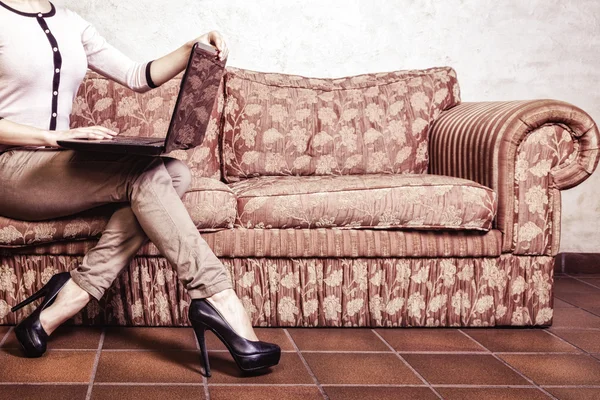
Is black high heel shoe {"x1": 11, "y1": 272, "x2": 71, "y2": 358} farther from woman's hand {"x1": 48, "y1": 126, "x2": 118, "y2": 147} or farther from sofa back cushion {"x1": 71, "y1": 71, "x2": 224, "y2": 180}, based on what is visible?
sofa back cushion {"x1": 71, "y1": 71, "x2": 224, "y2": 180}

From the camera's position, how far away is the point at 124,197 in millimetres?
1671

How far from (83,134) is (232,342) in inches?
24.4

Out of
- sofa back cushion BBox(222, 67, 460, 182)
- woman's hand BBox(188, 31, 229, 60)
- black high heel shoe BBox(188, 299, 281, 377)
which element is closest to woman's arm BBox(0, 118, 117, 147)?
woman's hand BBox(188, 31, 229, 60)

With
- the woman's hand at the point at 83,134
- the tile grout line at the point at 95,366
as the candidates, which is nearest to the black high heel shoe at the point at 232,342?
the tile grout line at the point at 95,366

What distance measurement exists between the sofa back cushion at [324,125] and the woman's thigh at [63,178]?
32.2 inches

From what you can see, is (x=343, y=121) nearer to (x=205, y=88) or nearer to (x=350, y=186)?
(x=350, y=186)

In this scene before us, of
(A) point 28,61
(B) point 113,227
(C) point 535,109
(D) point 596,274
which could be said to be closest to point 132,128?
(A) point 28,61

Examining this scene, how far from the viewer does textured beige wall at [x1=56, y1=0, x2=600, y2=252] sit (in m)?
2.84

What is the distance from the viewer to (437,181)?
203 cm

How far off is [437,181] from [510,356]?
555 millimetres

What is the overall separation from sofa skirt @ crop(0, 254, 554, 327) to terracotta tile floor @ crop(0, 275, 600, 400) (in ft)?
0.13

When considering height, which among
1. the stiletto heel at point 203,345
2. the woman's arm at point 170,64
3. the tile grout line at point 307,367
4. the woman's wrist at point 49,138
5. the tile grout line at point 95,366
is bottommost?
the tile grout line at point 307,367

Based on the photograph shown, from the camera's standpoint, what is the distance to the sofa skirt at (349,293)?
196 centimetres

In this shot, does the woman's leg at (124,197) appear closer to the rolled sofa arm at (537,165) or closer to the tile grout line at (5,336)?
the tile grout line at (5,336)
